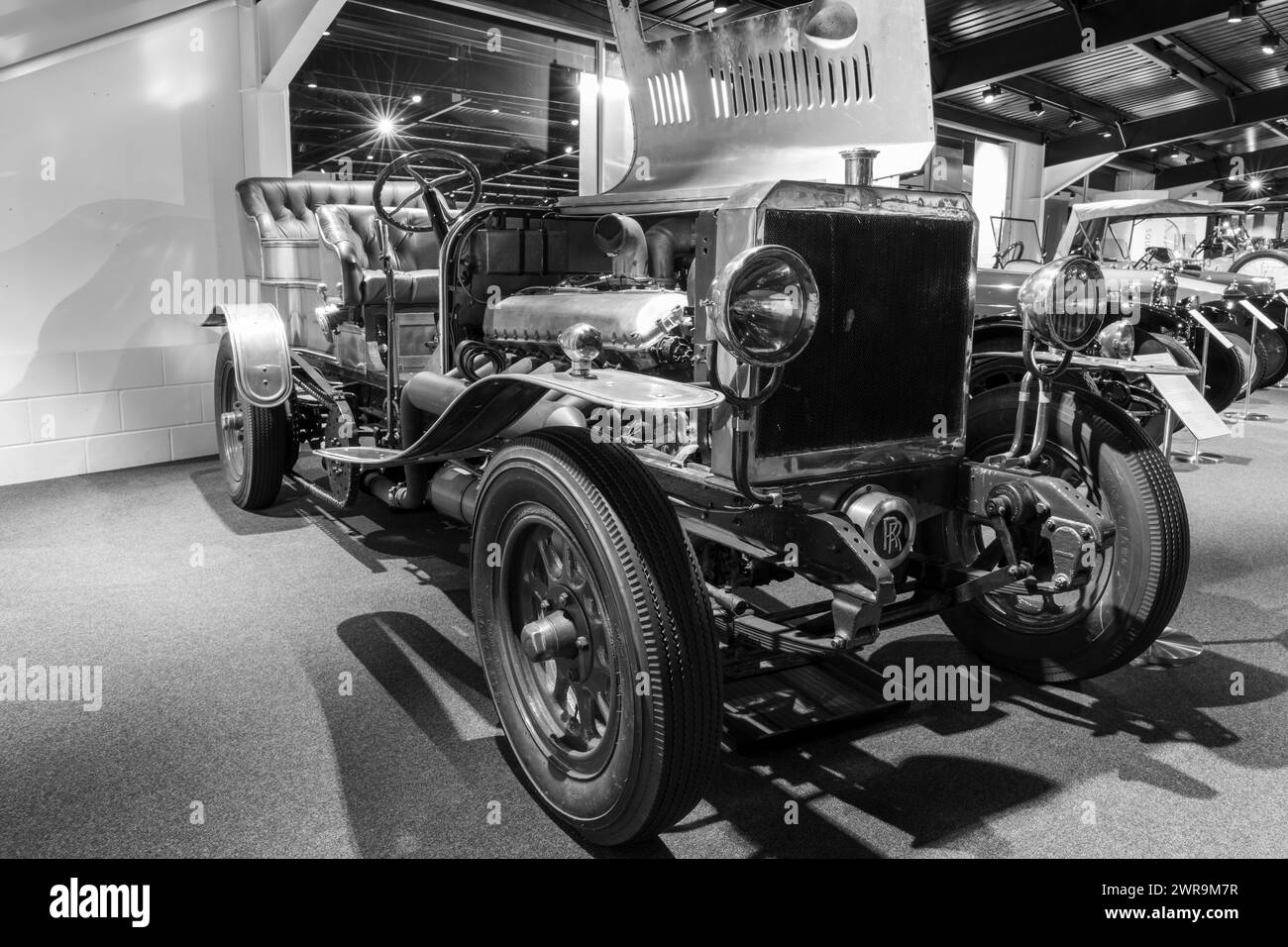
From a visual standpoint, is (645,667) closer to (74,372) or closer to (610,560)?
(610,560)

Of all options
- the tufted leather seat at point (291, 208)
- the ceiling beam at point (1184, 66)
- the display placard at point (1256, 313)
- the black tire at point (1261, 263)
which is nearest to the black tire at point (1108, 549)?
the tufted leather seat at point (291, 208)

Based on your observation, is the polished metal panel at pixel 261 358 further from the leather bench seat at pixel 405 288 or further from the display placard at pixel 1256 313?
the display placard at pixel 1256 313

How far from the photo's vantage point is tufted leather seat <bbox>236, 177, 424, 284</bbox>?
4699mm

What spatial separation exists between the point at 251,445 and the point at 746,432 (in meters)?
3.09

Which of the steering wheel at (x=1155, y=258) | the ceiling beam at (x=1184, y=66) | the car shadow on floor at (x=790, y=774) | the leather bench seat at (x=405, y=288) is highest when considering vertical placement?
the ceiling beam at (x=1184, y=66)

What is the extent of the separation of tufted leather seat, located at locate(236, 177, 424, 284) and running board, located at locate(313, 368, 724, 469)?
6.53 ft

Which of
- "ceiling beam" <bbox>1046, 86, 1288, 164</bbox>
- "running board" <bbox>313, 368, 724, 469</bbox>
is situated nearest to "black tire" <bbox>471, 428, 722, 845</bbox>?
"running board" <bbox>313, 368, 724, 469</bbox>

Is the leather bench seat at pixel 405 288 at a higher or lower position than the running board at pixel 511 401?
higher

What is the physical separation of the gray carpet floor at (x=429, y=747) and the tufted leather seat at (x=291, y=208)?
1.71 m

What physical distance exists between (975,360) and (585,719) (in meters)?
1.55

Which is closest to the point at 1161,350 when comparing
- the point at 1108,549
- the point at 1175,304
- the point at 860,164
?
the point at 1175,304

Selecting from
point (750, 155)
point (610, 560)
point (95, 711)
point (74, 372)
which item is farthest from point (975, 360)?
point (74, 372)

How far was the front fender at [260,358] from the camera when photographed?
3.86 meters

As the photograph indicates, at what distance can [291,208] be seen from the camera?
17.4 feet
